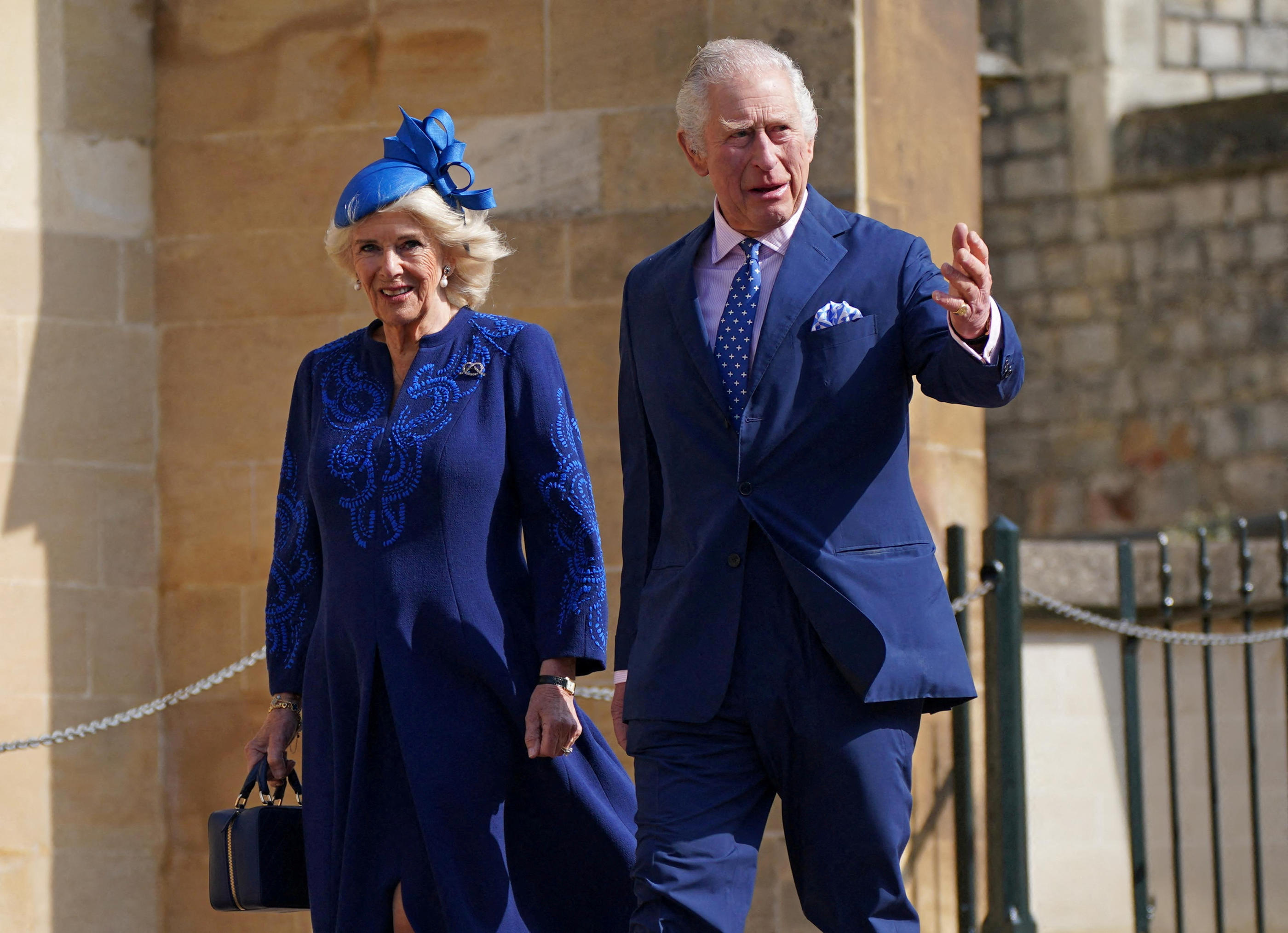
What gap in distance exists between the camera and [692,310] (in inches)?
125

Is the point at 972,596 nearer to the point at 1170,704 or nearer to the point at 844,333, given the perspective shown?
the point at 1170,704

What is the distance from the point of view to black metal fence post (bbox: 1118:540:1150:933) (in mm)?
5676

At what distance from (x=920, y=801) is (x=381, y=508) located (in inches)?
95.2

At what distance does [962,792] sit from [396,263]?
2.58 metres

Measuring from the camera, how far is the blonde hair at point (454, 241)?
3.61m

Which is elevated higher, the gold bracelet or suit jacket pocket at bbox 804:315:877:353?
suit jacket pocket at bbox 804:315:877:353

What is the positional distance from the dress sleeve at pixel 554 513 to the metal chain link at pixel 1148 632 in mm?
2247

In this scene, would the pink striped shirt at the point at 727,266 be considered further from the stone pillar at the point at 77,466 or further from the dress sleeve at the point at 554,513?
the stone pillar at the point at 77,466

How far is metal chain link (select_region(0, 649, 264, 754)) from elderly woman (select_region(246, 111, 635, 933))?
149 centimetres

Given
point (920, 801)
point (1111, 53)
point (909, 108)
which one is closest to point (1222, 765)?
point (920, 801)

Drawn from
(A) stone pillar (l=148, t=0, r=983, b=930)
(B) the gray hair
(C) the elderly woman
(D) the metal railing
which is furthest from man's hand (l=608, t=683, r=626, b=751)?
(D) the metal railing

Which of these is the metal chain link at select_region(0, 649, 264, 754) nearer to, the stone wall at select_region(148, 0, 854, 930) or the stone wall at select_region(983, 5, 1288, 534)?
the stone wall at select_region(148, 0, 854, 930)

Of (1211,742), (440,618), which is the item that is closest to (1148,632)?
(1211,742)

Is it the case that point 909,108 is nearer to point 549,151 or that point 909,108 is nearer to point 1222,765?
point 549,151
